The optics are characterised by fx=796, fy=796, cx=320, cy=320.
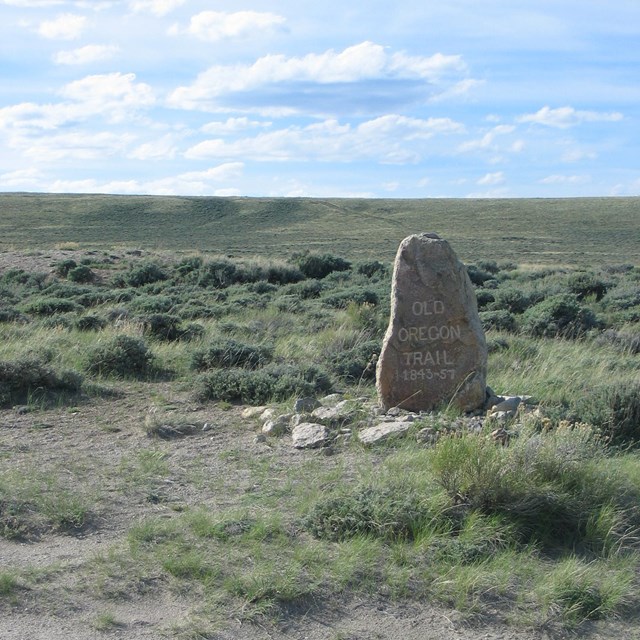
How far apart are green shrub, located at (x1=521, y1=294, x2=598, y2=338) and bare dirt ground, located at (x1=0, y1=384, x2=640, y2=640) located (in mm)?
7387

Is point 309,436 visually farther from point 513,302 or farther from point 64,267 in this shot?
point 64,267

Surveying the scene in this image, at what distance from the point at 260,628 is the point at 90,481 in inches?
93.1

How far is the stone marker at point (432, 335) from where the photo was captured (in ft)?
25.2

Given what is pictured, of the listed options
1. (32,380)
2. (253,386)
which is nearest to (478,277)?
(253,386)

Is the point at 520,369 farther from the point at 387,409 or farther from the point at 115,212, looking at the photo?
the point at 115,212

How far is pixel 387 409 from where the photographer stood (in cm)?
775

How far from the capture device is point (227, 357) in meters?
9.77

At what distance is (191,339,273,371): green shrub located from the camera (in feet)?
31.9

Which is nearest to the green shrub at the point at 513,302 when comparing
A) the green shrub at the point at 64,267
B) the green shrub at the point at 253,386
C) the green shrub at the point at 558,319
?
the green shrub at the point at 558,319

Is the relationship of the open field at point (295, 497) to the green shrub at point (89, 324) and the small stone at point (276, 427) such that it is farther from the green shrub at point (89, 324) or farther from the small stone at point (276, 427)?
the green shrub at point (89, 324)

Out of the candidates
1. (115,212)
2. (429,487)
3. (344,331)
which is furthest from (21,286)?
(115,212)

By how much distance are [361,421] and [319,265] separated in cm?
1962

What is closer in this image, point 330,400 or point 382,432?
point 382,432

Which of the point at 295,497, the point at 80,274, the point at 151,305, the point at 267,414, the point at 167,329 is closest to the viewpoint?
the point at 295,497
